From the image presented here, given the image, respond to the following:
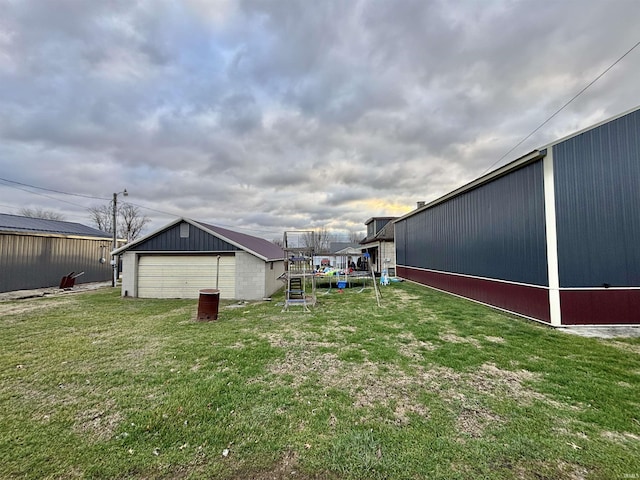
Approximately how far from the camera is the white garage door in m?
12.9

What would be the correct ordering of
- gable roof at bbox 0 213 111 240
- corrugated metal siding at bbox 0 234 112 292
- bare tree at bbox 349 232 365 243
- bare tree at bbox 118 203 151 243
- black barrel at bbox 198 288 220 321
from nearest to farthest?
black barrel at bbox 198 288 220 321, corrugated metal siding at bbox 0 234 112 292, gable roof at bbox 0 213 111 240, bare tree at bbox 118 203 151 243, bare tree at bbox 349 232 365 243

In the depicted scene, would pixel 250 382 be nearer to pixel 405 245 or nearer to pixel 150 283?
pixel 150 283

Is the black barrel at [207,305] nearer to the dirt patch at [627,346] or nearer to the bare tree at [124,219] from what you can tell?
the dirt patch at [627,346]

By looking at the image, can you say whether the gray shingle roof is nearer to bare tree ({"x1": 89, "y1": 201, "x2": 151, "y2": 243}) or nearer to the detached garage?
the detached garage

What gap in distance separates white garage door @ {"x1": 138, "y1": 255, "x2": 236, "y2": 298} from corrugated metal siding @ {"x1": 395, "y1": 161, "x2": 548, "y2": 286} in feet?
35.8

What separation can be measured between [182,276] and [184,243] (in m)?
1.67

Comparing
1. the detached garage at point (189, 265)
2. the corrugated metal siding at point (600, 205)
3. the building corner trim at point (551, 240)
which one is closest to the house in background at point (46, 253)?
the detached garage at point (189, 265)

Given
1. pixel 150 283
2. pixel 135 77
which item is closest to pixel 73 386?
pixel 150 283

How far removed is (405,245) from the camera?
788 inches

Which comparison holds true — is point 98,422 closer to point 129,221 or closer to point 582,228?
point 582,228

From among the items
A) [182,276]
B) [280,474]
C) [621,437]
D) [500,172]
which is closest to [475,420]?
[621,437]

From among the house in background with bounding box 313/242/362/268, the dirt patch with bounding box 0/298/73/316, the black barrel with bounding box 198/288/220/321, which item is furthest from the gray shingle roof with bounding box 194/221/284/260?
the dirt patch with bounding box 0/298/73/316

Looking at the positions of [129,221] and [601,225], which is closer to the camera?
[601,225]

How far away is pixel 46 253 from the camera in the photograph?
51.5 ft
